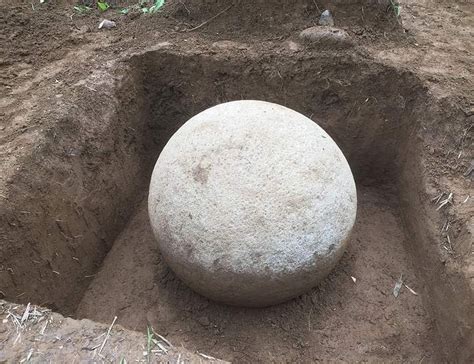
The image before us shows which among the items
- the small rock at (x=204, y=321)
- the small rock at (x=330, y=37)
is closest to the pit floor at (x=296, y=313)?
the small rock at (x=204, y=321)

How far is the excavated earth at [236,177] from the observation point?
308 cm

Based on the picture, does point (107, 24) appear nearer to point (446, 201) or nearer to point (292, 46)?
point (292, 46)

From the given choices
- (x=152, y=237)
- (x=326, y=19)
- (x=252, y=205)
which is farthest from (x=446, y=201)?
(x=152, y=237)

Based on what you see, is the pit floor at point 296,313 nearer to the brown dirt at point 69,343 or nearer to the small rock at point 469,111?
the brown dirt at point 69,343

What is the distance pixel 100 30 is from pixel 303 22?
2102 mm

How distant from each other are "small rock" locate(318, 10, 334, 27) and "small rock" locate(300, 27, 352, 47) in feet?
0.74

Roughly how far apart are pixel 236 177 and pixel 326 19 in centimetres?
240

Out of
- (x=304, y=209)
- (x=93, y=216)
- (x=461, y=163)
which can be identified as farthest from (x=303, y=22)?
(x=93, y=216)

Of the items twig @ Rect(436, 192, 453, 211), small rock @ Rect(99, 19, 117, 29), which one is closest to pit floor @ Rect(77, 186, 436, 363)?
twig @ Rect(436, 192, 453, 211)

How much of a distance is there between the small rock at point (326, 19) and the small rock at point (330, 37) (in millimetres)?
227

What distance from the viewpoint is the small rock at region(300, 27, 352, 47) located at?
159 inches

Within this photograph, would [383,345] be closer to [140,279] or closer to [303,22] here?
[140,279]

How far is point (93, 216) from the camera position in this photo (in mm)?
3711

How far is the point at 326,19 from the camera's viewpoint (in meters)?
4.32
